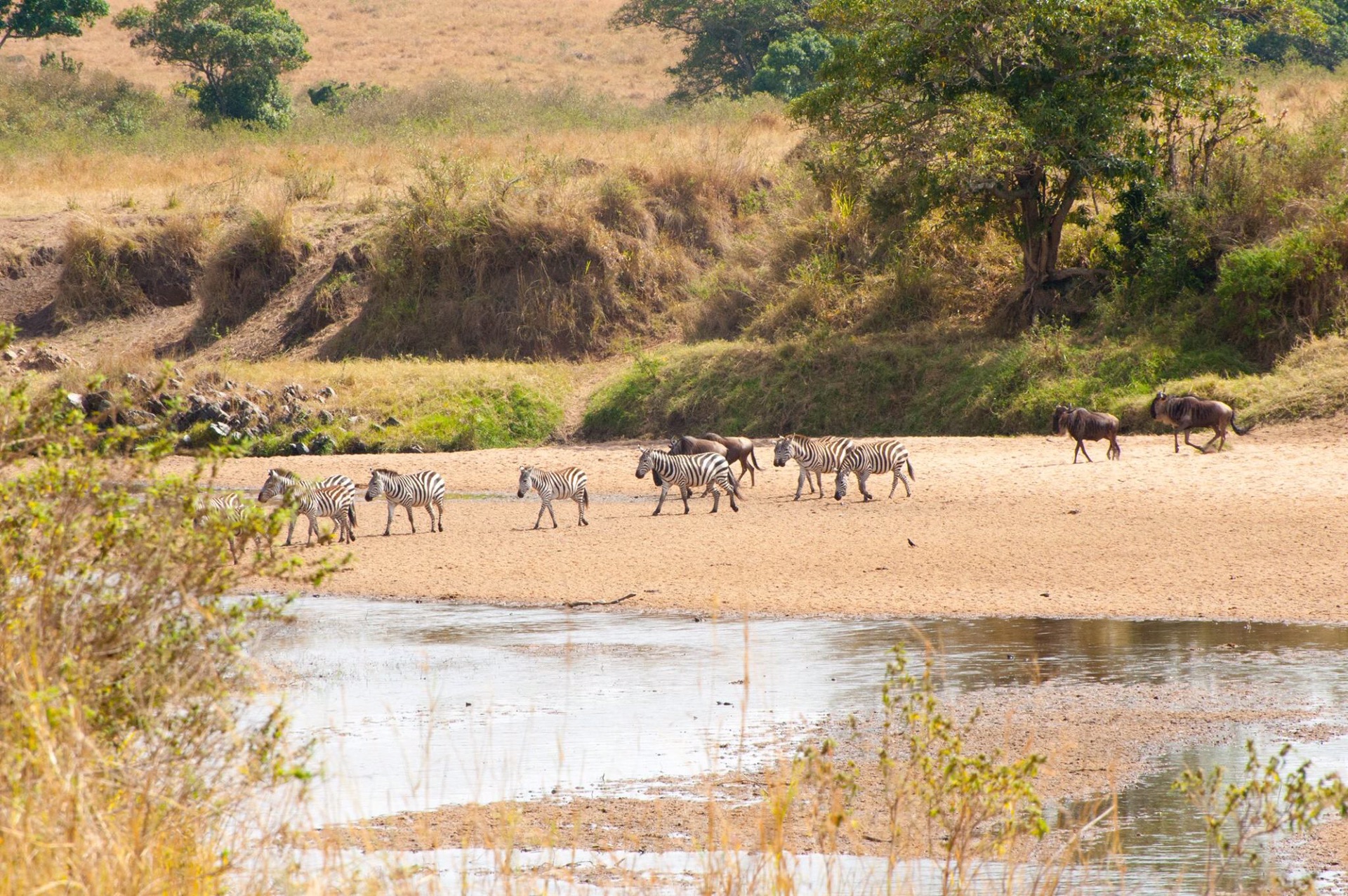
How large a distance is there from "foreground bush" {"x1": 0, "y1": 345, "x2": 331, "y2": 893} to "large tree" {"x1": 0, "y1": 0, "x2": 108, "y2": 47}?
48032 mm

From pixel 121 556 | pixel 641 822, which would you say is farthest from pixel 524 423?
pixel 121 556

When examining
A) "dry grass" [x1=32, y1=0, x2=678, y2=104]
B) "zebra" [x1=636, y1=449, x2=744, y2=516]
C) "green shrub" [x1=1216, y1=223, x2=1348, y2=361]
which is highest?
"dry grass" [x1=32, y1=0, x2=678, y2=104]

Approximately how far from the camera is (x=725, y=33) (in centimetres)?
5275

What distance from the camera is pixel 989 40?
78.8 feet

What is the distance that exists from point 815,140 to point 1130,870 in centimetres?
2573

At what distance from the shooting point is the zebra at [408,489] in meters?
17.4

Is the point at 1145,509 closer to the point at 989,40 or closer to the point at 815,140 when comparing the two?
the point at 989,40

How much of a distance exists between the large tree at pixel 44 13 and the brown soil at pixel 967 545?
34540 mm

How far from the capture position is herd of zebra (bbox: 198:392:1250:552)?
682 inches

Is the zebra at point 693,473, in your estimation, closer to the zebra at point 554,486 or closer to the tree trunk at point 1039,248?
the zebra at point 554,486

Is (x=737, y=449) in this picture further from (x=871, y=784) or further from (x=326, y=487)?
(x=871, y=784)

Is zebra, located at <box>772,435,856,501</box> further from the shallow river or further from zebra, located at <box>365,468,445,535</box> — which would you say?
the shallow river

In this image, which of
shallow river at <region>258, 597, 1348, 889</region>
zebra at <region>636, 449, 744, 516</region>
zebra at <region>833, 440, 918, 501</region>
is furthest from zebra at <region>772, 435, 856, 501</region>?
shallow river at <region>258, 597, 1348, 889</region>

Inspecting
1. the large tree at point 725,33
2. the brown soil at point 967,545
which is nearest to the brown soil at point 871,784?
the brown soil at point 967,545
